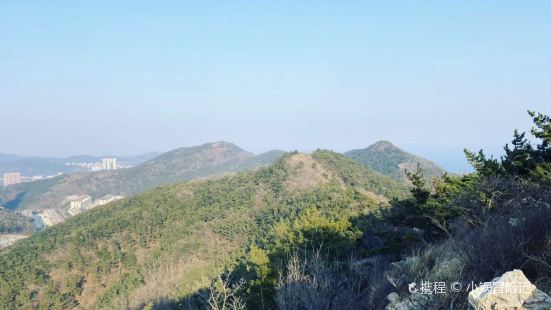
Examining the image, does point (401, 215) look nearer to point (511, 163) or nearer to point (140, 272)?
point (511, 163)

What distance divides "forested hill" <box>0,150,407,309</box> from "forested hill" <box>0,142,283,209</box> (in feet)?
260

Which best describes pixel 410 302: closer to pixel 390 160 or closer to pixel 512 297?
pixel 512 297

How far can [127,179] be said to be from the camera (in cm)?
14025

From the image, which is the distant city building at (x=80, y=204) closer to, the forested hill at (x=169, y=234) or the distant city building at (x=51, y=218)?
the distant city building at (x=51, y=218)

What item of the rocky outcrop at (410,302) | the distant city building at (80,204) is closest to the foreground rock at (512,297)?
the rocky outcrop at (410,302)

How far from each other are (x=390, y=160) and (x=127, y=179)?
9205cm

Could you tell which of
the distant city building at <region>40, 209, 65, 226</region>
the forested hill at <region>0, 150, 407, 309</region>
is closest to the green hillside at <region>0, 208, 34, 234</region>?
the distant city building at <region>40, 209, 65, 226</region>

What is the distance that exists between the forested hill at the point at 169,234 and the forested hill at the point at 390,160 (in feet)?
89.7

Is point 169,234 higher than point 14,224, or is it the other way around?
point 169,234

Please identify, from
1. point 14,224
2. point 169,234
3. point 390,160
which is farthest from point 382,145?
point 14,224

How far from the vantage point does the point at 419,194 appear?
47.0ft

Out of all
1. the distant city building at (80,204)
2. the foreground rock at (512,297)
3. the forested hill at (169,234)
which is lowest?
the distant city building at (80,204)

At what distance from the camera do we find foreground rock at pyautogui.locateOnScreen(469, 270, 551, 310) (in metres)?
3.72

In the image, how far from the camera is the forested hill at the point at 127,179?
438 feet
